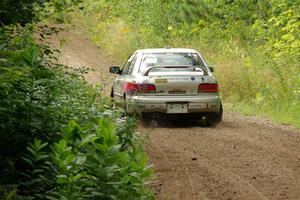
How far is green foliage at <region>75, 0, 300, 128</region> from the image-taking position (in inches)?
713

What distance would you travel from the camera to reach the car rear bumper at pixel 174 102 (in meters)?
13.4

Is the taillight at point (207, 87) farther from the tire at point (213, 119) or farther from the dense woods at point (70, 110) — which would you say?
the dense woods at point (70, 110)

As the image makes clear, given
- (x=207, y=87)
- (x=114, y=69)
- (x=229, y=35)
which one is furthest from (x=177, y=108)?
(x=229, y=35)

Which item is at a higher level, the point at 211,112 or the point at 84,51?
the point at 84,51

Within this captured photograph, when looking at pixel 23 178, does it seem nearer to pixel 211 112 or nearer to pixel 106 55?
pixel 211 112

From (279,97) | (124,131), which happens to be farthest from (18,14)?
(279,97)

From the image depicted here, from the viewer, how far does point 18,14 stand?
27.0ft

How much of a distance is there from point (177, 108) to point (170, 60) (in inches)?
49.5

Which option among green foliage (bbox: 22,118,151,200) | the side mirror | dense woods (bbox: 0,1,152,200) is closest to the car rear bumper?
the side mirror

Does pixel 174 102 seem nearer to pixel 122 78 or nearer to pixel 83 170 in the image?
pixel 122 78

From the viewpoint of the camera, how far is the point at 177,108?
13492mm

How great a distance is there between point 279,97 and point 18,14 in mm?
10519

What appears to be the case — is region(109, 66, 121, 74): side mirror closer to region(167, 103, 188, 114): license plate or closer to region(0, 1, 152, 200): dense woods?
region(167, 103, 188, 114): license plate

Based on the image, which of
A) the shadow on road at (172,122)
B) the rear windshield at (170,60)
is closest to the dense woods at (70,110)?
the shadow on road at (172,122)
